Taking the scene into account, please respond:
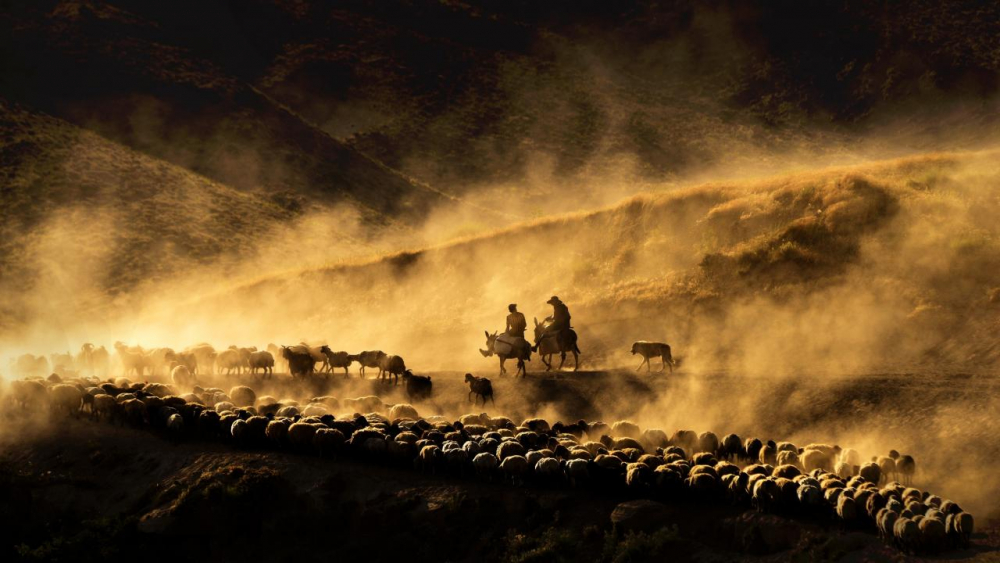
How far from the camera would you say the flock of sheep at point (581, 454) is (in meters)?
20.2

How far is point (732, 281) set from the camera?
1766 inches

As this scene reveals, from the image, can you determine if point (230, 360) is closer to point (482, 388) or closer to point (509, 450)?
point (482, 388)

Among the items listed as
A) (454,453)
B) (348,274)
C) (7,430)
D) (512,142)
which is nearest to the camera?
(454,453)

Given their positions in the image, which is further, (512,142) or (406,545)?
(512,142)

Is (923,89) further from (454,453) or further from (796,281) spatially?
(454,453)

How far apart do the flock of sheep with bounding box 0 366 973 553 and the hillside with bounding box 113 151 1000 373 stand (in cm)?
928

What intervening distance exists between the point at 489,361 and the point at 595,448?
60.6 feet

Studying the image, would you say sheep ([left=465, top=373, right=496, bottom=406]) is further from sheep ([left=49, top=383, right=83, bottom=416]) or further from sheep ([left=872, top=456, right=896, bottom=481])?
sheep ([left=872, top=456, right=896, bottom=481])

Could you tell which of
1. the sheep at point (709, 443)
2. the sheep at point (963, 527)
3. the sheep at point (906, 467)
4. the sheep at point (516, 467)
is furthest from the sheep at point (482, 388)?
the sheep at point (963, 527)

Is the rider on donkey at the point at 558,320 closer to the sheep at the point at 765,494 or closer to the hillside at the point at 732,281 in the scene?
the hillside at the point at 732,281

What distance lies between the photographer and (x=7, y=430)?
30.6 meters

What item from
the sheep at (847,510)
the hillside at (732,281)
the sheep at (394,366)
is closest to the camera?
the sheep at (847,510)

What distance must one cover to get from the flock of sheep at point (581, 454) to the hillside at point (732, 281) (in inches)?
365

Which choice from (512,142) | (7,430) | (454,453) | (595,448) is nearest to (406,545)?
(454,453)
